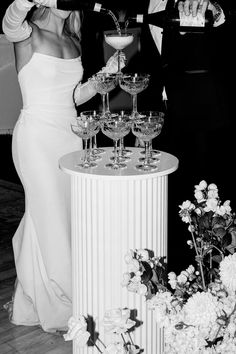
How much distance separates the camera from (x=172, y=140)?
13.3 ft

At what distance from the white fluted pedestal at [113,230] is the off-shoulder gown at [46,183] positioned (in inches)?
20.7

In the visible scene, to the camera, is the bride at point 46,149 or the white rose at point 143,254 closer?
the white rose at point 143,254

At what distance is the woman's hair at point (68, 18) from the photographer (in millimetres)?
2682

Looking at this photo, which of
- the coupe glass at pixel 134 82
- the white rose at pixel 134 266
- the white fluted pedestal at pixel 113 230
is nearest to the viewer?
the white rose at pixel 134 266

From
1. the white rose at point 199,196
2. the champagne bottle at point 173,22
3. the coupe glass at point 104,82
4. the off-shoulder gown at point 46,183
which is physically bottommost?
the off-shoulder gown at point 46,183

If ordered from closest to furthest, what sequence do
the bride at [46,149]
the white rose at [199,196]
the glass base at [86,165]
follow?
the white rose at [199,196], the glass base at [86,165], the bride at [46,149]

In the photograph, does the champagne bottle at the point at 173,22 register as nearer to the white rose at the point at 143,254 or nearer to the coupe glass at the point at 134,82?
the coupe glass at the point at 134,82

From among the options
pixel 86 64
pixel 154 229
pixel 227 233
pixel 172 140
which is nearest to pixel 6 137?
pixel 86 64

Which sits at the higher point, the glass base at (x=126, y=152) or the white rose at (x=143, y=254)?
the white rose at (x=143, y=254)

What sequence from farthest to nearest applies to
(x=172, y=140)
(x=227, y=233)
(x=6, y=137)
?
1. (x=6, y=137)
2. (x=172, y=140)
3. (x=227, y=233)

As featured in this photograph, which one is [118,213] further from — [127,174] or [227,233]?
[227,233]

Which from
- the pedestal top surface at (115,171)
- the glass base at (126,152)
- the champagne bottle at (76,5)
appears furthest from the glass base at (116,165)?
the champagne bottle at (76,5)

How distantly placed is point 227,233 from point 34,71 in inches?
62.3

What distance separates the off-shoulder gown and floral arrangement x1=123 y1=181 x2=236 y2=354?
4.50 ft
